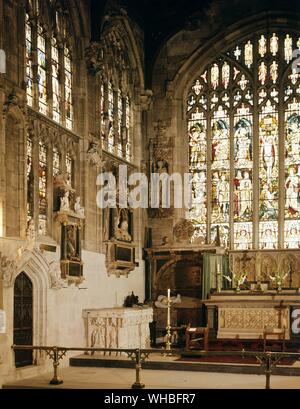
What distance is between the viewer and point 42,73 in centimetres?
1708

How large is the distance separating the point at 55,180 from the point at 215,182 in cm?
734

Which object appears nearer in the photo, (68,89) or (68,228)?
(68,228)

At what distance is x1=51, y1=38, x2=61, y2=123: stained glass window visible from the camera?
693 inches

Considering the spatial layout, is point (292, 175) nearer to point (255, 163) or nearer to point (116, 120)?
point (255, 163)

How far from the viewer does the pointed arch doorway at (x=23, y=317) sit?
15102mm

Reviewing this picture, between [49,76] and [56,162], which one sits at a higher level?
[49,76]

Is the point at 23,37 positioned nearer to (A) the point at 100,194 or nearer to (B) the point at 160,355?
(A) the point at 100,194

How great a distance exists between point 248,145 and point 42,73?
321 inches

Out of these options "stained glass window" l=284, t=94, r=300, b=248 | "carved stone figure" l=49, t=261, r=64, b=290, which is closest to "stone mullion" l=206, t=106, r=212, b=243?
"stained glass window" l=284, t=94, r=300, b=248

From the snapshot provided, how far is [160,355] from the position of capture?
57.5 feet

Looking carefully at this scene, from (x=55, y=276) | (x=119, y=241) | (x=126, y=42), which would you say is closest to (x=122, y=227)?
(x=119, y=241)

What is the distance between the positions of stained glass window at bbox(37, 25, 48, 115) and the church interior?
0.17ft

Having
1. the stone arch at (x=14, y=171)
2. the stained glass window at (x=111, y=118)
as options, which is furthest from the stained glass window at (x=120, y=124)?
the stone arch at (x=14, y=171)

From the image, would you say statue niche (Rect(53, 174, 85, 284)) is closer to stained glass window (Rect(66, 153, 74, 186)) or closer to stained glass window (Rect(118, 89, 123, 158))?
stained glass window (Rect(66, 153, 74, 186))
